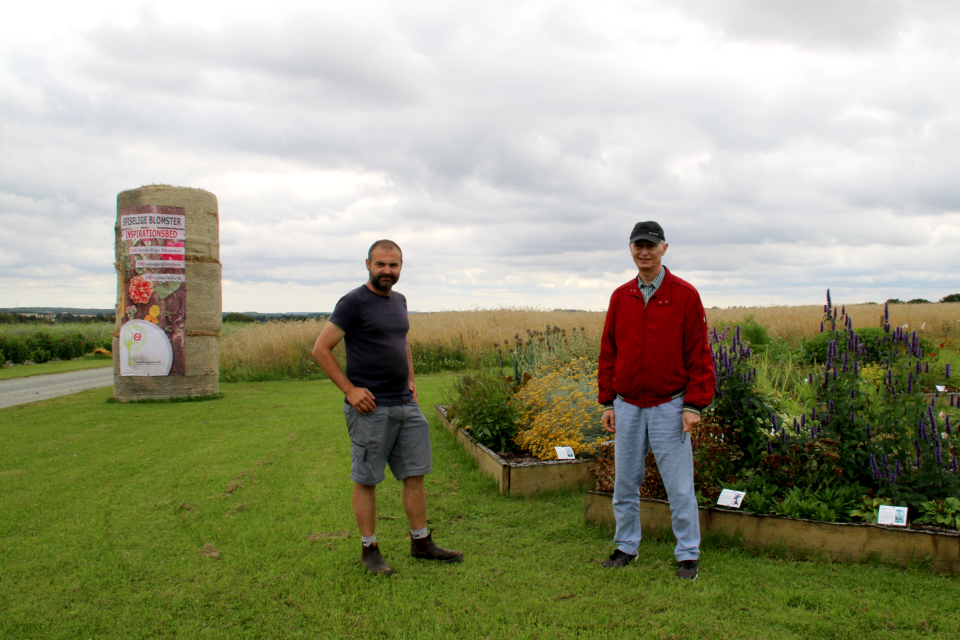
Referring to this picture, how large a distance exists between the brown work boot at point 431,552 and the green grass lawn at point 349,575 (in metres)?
0.07

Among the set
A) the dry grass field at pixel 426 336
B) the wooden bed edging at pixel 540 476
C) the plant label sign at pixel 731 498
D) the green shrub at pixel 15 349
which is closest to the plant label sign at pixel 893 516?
the plant label sign at pixel 731 498

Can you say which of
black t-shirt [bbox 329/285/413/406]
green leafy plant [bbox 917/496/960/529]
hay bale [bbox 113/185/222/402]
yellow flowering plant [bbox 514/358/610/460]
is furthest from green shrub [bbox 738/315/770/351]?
hay bale [bbox 113/185/222/402]

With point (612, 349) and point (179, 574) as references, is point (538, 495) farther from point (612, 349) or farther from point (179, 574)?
point (179, 574)

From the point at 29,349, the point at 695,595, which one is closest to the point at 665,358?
the point at 695,595

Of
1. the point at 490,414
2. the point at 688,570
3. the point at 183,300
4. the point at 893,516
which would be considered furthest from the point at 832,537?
the point at 183,300

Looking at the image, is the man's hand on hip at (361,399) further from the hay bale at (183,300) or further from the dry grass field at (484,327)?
the dry grass field at (484,327)

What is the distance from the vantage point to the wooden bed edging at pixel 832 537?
357 cm

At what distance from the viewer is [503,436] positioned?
6488 mm

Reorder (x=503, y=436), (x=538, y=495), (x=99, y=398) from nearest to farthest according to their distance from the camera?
1. (x=538, y=495)
2. (x=503, y=436)
3. (x=99, y=398)

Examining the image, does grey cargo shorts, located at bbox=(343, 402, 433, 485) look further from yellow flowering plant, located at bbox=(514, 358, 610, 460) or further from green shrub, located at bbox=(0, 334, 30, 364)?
green shrub, located at bbox=(0, 334, 30, 364)

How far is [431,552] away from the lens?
4012 mm

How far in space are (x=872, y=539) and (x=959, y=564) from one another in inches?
16.9

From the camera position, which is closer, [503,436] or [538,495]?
[538,495]

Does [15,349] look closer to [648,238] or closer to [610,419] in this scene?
[610,419]
